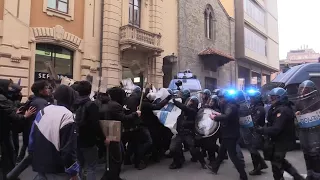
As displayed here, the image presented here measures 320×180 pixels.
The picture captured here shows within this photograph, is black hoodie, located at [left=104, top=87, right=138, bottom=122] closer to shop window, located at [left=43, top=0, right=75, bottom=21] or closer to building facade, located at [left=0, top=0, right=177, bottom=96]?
building facade, located at [left=0, top=0, right=177, bottom=96]

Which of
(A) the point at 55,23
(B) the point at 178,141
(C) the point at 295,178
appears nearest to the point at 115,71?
(A) the point at 55,23

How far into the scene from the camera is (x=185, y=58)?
71.6 ft

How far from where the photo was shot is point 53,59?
14.2 meters

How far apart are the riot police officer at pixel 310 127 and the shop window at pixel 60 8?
11810 millimetres

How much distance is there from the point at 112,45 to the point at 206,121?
10.4 m

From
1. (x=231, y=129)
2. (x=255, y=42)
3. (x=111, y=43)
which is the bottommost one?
(x=231, y=129)

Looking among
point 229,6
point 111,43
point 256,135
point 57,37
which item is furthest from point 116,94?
point 229,6

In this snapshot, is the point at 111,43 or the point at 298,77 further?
the point at 111,43

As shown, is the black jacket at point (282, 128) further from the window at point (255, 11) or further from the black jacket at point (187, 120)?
the window at point (255, 11)

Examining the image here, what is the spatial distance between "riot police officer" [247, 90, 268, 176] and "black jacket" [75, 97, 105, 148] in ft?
11.5

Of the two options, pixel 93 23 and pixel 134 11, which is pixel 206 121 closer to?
pixel 93 23

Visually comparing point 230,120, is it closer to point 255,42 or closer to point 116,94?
point 116,94


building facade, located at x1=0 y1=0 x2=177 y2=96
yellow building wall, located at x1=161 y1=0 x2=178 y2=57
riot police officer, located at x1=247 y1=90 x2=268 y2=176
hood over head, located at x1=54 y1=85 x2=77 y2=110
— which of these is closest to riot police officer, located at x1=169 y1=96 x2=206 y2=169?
riot police officer, located at x1=247 y1=90 x2=268 y2=176

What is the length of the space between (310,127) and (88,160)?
3419 mm
